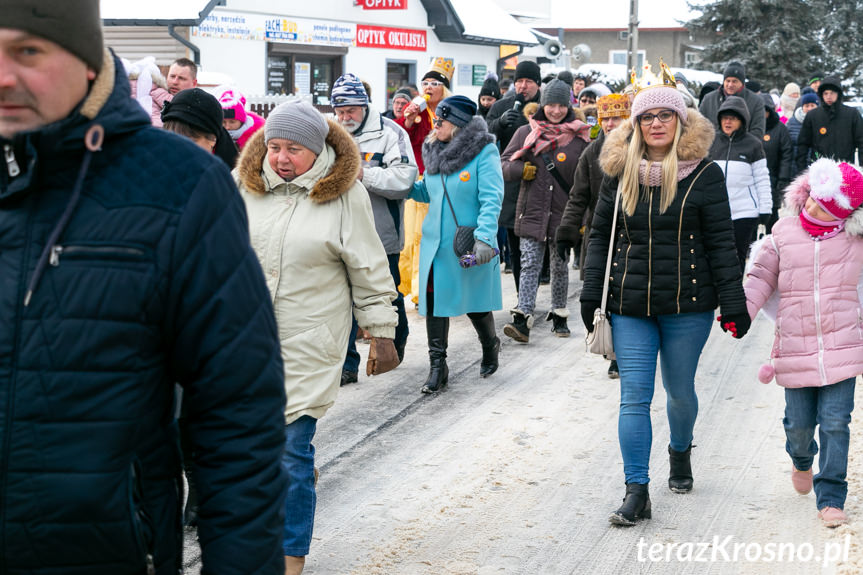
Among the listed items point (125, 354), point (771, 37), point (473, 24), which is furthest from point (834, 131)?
point (771, 37)

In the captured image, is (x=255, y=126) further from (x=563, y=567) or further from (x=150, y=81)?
(x=563, y=567)

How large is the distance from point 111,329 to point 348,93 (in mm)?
6056

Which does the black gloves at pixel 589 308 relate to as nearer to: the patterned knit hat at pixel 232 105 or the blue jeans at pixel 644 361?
the blue jeans at pixel 644 361

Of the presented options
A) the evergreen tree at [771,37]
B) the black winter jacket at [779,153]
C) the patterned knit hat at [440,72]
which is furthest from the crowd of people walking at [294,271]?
the evergreen tree at [771,37]

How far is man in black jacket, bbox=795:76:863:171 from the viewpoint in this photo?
14.1 metres

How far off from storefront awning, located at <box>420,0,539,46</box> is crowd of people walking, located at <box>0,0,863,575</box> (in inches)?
619

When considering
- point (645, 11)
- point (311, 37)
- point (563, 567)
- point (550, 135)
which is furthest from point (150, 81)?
point (645, 11)

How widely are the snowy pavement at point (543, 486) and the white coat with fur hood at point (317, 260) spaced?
91 centimetres

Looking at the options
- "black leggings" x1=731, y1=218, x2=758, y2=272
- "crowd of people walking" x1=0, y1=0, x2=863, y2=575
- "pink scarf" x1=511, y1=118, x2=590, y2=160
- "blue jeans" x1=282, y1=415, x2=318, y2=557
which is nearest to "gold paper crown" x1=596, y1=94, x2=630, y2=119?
"crowd of people walking" x1=0, y1=0, x2=863, y2=575

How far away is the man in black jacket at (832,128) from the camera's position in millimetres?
14070

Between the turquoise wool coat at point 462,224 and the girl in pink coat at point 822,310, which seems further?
the turquoise wool coat at point 462,224

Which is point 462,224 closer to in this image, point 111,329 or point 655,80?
point 655,80

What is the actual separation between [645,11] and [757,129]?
53.3 m

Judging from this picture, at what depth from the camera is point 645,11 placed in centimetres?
6234
